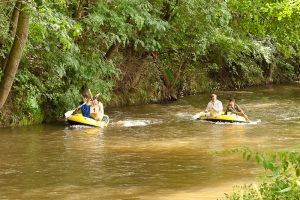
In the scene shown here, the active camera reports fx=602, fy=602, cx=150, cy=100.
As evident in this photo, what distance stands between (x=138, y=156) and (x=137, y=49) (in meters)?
13.4

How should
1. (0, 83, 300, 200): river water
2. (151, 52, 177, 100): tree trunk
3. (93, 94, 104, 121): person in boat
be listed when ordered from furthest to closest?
(151, 52, 177, 100): tree trunk < (93, 94, 104, 121): person in boat < (0, 83, 300, 200): river water

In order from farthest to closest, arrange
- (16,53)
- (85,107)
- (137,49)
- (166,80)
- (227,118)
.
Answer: (166,80)
(137,49)
(227,118)
(85,107)
(16,53)

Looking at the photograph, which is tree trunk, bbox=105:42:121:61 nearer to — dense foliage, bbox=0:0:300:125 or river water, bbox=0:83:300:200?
dense foliage, bbox=0:0:300:125

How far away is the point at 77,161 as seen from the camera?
45.8 ft

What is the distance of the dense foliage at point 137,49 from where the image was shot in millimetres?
19719

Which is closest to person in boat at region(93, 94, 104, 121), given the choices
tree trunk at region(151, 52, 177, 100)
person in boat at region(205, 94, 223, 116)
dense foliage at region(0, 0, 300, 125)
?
dense foliage at region(0, 0, 300, 125)

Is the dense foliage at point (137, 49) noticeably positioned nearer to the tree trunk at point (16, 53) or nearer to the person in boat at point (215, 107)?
the tree trunk at point (16, 53)

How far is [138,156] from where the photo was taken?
14.6m

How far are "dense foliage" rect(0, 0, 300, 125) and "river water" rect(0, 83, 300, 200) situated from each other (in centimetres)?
147

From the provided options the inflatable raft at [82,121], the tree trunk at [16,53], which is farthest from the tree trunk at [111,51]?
the tree trunk at [16,53]

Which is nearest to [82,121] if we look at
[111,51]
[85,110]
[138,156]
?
[85,110]

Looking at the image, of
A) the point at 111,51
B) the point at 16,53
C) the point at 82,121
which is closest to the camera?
the point at 16,53

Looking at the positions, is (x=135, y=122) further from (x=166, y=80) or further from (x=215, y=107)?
(x=166, y=80)

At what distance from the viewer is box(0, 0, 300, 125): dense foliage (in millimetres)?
19719
